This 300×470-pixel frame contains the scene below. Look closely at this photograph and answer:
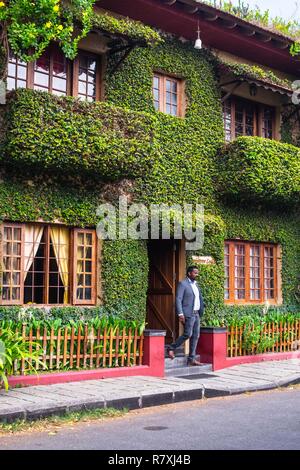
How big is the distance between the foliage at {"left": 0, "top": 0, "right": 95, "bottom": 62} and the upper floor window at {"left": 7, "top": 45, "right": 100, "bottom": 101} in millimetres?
683

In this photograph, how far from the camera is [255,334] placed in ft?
49.6

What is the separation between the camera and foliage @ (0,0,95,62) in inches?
464

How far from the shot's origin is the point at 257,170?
16.0 meters

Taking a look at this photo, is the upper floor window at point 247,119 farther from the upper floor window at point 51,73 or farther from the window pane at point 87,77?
the upper floor window at point 51,73

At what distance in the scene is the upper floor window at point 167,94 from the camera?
15.6 m

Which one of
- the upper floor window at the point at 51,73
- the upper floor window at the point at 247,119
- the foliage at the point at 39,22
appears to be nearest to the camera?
the foliage at the point at 39,22

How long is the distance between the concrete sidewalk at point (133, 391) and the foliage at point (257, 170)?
436cm

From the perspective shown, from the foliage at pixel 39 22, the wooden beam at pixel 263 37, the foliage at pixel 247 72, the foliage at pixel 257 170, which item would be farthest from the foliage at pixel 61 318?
the wooden beam at pixel 263 37

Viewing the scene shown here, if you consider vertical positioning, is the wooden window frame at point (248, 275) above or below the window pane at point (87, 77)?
below

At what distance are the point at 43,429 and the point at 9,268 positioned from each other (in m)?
4.72

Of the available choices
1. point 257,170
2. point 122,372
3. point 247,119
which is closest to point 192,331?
point 122,372

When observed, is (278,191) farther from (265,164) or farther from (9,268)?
(9,268)

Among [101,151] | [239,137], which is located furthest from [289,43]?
[101,151]

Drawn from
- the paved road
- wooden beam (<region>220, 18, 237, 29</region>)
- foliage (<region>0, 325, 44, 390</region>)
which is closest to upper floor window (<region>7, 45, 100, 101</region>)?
wooden beam (<region>220, 18, 237, 29</region>)
